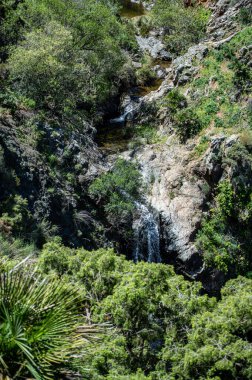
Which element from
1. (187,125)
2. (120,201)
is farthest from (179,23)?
(120,201)

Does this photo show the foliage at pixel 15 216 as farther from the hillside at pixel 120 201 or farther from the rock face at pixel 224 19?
the rock face at pixel 224 19

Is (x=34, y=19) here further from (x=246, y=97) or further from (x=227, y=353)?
(x=227, y=353)

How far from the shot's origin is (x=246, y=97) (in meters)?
26.9

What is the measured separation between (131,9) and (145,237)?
39.5 metres

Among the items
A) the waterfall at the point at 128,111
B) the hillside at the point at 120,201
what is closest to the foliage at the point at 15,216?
the hillside at the point at 120,201

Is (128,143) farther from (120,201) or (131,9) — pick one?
(131,9)

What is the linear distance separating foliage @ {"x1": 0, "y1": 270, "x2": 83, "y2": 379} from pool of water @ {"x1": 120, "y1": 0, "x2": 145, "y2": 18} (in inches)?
1865

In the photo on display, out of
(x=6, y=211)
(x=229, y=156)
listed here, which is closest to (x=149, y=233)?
(x=229, y=156)

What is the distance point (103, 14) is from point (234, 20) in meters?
10.2

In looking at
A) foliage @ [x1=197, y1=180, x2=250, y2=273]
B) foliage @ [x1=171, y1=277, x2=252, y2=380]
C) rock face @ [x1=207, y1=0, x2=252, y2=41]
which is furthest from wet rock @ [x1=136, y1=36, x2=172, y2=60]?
foliage @ [x1=171, y1=277, x2=252, y2=380]

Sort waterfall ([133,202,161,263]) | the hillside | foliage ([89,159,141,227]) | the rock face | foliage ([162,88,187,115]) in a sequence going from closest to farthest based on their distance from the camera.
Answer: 1. the hillside
2. foliage ([89,159,141,227])
3. waterfall ([133,202,161,263])
4. foliage ([162,88,187,115])
5. the rock face

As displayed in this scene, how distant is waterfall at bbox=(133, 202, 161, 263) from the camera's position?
22328 mm

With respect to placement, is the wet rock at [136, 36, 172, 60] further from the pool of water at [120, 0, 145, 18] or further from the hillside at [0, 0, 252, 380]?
the pool of water at [120, 0, 145, 18]

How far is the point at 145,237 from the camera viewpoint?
22547 millimetres
